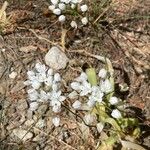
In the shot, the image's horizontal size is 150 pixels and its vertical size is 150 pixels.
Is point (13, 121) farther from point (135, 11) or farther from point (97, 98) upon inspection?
point (135, 11)

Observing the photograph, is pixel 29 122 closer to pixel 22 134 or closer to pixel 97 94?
pixel 22 134

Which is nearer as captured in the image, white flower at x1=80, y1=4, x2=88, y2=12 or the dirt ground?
the dirt ground

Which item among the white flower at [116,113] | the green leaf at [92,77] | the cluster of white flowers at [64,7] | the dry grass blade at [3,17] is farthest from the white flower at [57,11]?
the white flower at [116,113]

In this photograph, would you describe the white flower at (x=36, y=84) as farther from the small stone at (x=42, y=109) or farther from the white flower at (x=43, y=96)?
the small stone at (x=42, y=109)

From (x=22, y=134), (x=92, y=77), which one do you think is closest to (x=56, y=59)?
(x=92, y=77)

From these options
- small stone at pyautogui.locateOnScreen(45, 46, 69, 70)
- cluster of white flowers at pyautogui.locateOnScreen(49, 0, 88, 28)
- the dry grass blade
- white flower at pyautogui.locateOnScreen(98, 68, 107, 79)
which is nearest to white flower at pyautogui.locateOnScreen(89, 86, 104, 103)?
white flower at pyautogui.locateOnScreen(98, 68, 107, 79)

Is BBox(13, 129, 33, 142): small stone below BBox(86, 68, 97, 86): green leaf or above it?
below

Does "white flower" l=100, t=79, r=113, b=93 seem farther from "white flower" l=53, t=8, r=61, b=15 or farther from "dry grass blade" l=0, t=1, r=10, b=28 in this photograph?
"dry grass blade" l=0, t=1, r=10, b=28
